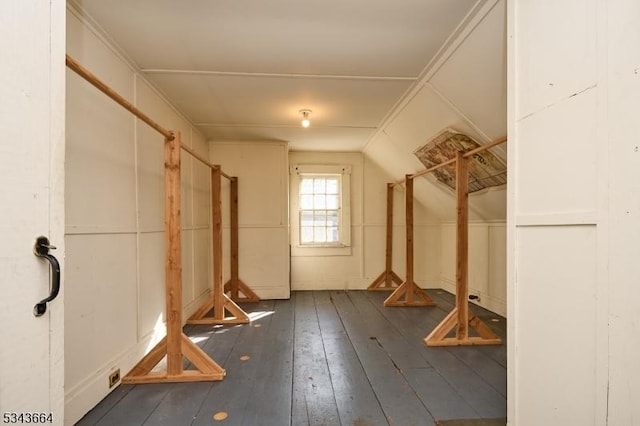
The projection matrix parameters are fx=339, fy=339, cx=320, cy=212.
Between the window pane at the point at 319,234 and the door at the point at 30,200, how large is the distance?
4.61m

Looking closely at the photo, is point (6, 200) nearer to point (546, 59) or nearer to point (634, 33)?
point (634, 33)

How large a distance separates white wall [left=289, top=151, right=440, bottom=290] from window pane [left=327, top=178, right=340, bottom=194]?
26 cm

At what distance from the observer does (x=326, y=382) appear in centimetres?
232

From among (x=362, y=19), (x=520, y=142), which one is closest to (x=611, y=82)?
(x=520, y=142)

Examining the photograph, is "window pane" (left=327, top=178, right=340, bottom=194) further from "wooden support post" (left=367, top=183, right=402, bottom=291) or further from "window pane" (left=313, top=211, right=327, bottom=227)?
"wooden support post" (left=367, top=183, right=402, bottom=291)

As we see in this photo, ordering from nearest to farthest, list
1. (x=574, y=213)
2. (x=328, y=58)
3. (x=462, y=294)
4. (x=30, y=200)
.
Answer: (x=30, y=200)
(x=574, y=213)
(x=328, y=58)
(x=462, y=294)

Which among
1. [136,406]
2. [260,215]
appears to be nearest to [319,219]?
[260,215]

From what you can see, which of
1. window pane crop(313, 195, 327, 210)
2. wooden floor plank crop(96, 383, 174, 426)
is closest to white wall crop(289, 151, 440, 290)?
window pane crop(313, 195, 327, 210)

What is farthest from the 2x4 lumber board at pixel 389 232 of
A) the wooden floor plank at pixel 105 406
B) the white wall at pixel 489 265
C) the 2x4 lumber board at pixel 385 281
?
the wooden floor plank at pixel 105 406

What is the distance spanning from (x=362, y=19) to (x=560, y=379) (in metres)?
1.97

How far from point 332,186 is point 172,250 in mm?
3533

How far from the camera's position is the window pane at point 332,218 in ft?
18.2

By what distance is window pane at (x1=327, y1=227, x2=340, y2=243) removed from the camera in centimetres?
554

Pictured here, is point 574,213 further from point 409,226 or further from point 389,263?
point 389,263
